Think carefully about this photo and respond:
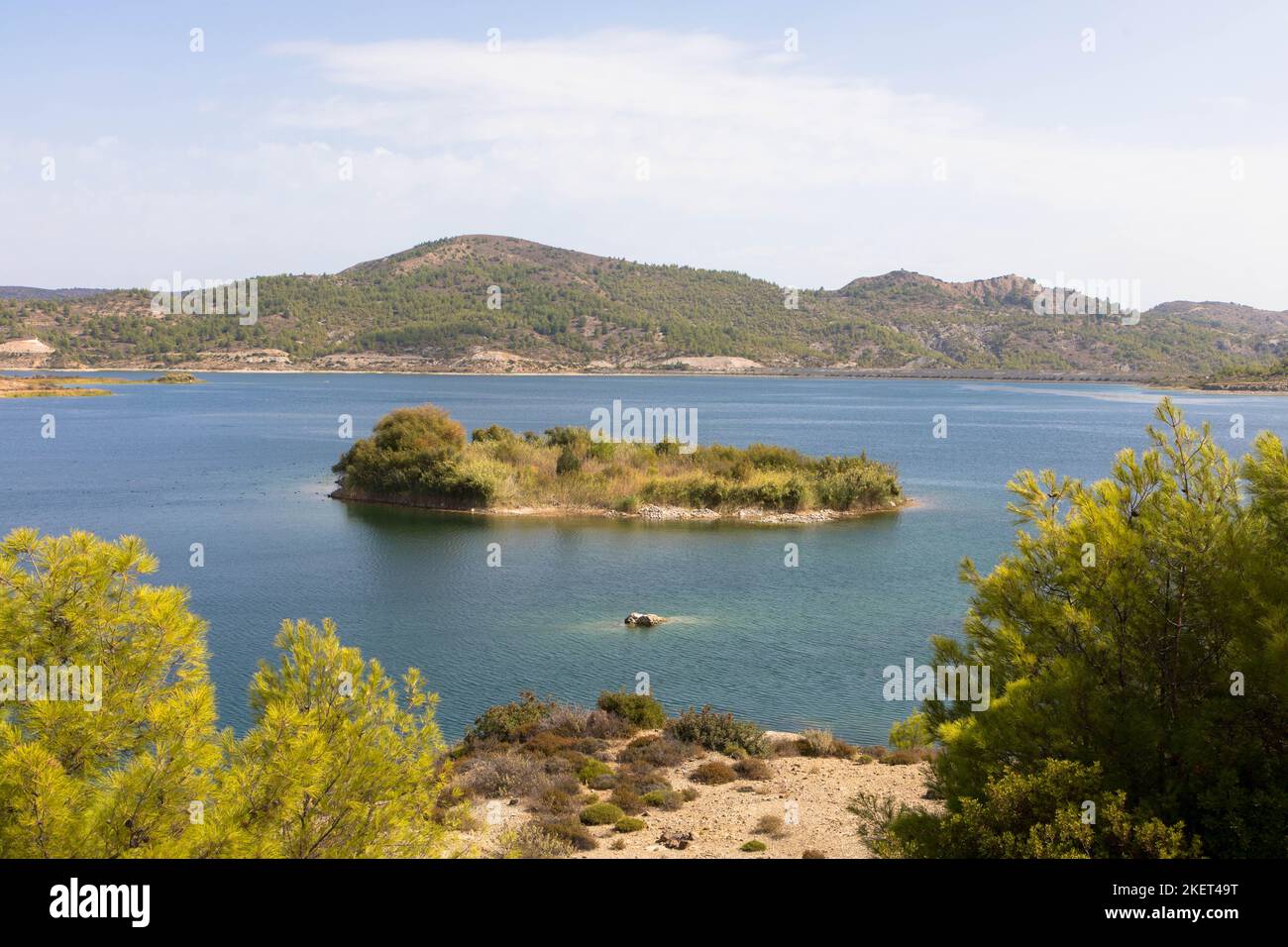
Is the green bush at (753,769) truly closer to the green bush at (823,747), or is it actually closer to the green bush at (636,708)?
the green bush at (823,747)

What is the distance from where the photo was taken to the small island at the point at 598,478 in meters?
50.0

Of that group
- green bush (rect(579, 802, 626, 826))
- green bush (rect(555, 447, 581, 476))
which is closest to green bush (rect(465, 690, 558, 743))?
green bush (rect(579, 802, 626, 826))

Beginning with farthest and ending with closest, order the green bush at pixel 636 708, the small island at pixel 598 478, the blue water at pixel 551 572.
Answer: the small island at pixel 598 478 → the blue water at pixel 551 572 → the green bush at pixel 636 708

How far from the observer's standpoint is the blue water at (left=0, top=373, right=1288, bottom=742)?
25.3 m

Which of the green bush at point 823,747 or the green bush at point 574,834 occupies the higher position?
the green bush at point 574,834

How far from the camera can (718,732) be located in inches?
798

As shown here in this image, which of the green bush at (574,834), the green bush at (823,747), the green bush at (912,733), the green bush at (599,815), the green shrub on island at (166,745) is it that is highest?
the green shrub on island at (166,745)

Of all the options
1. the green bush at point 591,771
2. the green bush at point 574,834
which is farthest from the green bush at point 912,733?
the green bush at point 591,771

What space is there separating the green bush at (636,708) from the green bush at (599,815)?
545 centimetres

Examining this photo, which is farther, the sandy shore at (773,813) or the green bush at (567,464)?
the green bush at (567,464)
